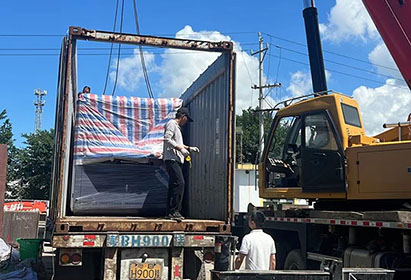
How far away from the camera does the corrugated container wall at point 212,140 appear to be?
6.12 meters

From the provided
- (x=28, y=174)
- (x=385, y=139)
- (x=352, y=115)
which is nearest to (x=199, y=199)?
(x=352, y=115)

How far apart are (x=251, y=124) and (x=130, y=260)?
140ft

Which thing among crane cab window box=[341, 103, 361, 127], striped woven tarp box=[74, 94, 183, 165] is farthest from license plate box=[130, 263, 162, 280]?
crane cab window box=[341, 103, 361, 127]

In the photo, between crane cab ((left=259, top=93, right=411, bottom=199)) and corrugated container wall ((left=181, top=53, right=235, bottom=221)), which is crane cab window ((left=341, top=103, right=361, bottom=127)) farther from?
corrugated container wall ((left=181, top=53, right=235, bottom=221))

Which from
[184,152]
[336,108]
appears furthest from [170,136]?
[336,108]

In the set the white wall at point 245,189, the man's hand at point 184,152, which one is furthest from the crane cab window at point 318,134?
A: the white wall at point 245,189

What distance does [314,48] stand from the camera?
9.70 meters

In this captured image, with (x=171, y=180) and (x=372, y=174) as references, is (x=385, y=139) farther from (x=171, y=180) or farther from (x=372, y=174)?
(x=171, y=180)

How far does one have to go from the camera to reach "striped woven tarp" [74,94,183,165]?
6844 mm

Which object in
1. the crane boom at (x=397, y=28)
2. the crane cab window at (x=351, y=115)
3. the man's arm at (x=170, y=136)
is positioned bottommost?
the man's arm at (x=170, y=136)

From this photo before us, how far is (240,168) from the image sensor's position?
27203 millimetres

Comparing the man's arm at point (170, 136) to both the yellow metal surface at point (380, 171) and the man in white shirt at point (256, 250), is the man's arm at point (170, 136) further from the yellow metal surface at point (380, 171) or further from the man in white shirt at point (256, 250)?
the yellow metal surface at point (380, 171)

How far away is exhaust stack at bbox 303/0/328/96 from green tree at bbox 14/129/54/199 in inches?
1022

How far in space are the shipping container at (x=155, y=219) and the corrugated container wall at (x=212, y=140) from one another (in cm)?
1
